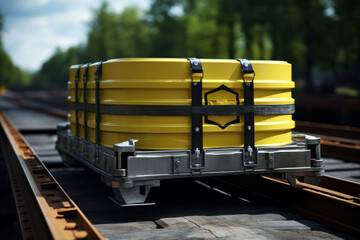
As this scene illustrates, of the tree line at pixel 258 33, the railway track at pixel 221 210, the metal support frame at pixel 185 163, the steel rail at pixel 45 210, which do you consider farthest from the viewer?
the tree line at pixel 258 33

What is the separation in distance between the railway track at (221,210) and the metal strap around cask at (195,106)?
0.69 meters

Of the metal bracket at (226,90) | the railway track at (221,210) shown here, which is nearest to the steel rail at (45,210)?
the railway track at (221,210)

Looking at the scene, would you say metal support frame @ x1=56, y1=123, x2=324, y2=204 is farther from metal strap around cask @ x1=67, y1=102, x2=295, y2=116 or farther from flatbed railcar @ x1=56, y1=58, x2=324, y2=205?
metal strap around cask @ x1=67, y1=102, x2=295, y2=116

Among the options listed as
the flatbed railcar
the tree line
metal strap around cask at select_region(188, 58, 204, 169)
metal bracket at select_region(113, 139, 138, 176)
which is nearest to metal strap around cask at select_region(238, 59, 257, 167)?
the flatbed railcar

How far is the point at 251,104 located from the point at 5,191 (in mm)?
5417

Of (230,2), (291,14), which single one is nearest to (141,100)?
(291,14)

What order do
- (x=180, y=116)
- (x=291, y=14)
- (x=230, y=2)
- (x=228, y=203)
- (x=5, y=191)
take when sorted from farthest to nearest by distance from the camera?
(x=230, y=2) → (x=291, y=14) → (x=5, y=191) → (x=228, y=203) → (x=180, y=116)

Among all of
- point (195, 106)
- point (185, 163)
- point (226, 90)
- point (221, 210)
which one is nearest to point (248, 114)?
point (226, 90)

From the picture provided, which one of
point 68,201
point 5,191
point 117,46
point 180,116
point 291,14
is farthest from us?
point 117,46

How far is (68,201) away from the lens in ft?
16.3

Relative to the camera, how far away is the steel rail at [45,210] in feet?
13.1

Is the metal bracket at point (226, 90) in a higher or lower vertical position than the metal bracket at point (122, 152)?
higher

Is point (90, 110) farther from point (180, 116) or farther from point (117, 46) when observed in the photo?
point (117, 46)

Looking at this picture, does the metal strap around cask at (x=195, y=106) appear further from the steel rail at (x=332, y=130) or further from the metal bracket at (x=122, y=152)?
the steel rail at (x=332, y=130)
